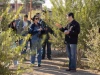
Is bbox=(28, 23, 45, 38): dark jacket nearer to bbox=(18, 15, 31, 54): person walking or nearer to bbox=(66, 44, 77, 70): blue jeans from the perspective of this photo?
bbox=(18, 15, 31, 54): person walking

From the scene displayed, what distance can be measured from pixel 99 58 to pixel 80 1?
239 centimetres

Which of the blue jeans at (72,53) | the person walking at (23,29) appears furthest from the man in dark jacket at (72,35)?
the person walking at (23,29)

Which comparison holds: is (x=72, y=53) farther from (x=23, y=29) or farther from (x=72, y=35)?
(x=23, y=29)

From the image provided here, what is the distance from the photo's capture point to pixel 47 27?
11.0m

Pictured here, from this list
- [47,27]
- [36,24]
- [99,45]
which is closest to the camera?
[99,45]

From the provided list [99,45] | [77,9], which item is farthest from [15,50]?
[77,9]

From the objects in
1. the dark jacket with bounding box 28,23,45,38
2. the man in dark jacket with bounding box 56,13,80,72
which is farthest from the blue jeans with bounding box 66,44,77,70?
the dark jacket with bounding box 28,23,45,38

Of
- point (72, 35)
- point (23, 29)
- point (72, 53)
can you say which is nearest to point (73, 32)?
point (72, 35)

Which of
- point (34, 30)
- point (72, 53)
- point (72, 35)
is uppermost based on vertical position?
point (34, 30)

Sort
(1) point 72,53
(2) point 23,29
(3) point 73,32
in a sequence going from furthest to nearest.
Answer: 1. (1) point 72,53
2. (3) point 73,32
3. (2) point 23,29

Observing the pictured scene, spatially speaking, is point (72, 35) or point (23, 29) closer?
point (23, 29)

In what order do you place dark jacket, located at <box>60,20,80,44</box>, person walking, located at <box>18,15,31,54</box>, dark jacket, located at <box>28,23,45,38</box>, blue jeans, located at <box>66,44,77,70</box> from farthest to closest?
dark jacket, located at <box>28,23,45,38</box>, blue jeans, located at <box>66,44,77,70</box>, dark jacket, located at <box>60,20,80,44</box>, person walking, located at <box>18,15,31,54</box>

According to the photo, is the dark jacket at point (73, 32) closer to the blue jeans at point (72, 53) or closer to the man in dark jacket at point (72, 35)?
the man in dark jacket at point (72, 35)

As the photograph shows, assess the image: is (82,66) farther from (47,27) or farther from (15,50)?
(15,50)
